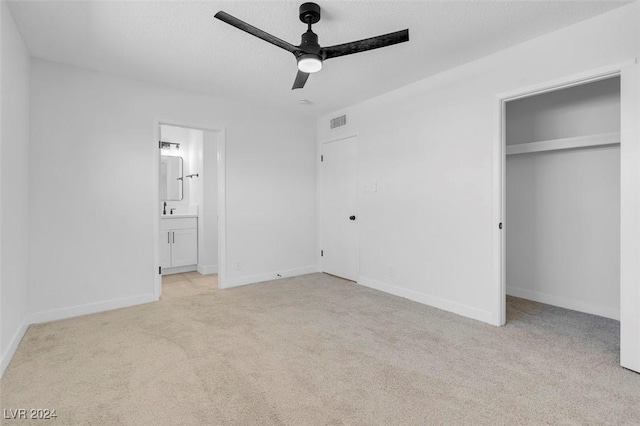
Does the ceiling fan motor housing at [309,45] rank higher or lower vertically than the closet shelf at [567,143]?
higher

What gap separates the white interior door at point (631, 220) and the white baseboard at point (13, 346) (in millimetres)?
4094

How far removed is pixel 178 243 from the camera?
5.15 m

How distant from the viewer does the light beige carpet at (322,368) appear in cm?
173

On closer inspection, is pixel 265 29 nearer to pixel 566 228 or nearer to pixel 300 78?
pixel 300 78

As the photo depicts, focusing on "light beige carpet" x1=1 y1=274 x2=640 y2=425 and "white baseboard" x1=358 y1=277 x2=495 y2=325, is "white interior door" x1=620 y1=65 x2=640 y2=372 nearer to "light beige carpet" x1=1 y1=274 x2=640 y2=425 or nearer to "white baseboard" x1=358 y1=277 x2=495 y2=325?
"light beige carpet" x1=1 y1=274 x2=640 y2=425

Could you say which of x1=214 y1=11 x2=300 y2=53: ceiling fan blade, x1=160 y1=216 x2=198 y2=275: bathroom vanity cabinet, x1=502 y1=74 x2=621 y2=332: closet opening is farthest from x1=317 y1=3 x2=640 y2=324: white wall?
x1=160 y1=216 x2=198 y2=275: bathroom vanity cabinet

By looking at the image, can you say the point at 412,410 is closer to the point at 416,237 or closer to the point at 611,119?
the point at 416,237

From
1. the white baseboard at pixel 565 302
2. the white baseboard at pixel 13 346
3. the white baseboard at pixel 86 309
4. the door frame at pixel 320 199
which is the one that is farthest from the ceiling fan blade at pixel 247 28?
the white baseboard at pixel 565 302

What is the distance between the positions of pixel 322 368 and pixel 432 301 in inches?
70.3

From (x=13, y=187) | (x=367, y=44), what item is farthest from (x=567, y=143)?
(x=13, y=187)

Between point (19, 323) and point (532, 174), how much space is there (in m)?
5.15

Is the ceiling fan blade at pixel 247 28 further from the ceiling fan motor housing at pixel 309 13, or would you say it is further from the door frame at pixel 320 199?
the door frame at pixel 320 199

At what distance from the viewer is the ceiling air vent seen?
4633 mm

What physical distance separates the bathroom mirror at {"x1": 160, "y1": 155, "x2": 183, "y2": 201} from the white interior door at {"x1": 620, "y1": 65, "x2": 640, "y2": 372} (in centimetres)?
584
